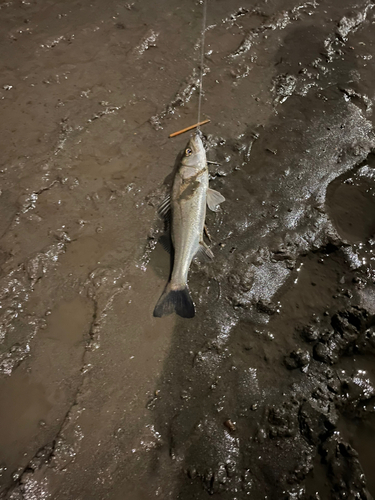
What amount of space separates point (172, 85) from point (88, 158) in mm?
1806

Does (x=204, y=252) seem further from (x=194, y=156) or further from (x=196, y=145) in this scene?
(x=196, y=145)

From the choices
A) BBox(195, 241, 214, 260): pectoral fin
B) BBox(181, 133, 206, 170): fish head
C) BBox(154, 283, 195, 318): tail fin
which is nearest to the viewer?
BBox(154, 283, 195, 318): tail fin

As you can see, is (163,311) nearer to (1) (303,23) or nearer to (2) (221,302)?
(2) (221,302)

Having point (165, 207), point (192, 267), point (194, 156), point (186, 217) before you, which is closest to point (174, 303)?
point (192, 267)

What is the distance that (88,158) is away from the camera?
14.1 feet

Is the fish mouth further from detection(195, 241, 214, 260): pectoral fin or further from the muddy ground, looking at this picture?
detection(195, 241, 214, 260): pectoral fin

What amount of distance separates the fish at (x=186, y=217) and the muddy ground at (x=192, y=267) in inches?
7.3

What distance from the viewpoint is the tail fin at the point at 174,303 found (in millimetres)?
3197

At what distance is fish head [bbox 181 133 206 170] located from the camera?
3.91m

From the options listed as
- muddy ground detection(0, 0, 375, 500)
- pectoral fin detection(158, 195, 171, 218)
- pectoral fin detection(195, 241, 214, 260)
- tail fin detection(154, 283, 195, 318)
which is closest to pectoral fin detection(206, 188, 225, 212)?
muddy ground detection(0, 0, 375, 500)

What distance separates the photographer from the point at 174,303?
3.24 m

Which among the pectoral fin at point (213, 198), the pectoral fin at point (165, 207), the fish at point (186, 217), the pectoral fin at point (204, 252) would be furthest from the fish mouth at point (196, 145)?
the pectoral fin at point (204, 252)

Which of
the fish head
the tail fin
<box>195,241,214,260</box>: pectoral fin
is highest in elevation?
the fish head

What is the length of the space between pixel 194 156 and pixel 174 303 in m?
1.79
